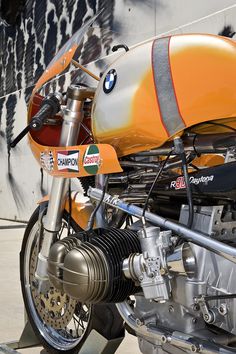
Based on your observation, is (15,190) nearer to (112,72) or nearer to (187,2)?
(187,2)

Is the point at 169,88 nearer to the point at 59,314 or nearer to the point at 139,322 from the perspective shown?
the point at 139,322

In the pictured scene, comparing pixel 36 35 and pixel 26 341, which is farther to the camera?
pixel 36 35

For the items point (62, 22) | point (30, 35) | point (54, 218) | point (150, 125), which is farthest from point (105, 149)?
point (30, 35)

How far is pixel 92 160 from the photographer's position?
218 centimetres

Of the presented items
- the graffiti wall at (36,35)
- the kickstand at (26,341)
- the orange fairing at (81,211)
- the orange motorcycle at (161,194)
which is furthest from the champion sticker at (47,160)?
the graffiti wall at (36,35)

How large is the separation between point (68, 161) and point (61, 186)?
274 millimetres

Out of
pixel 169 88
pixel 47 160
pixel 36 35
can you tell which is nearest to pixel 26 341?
pixel 47 160

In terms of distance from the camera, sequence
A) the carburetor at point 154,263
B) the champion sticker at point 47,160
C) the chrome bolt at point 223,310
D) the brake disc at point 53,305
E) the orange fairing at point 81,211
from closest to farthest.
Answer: the chrome bolt at point 223,310
the carburetor at point 154,263
the champion sticker at point 47,160
the orange fairing at point 81,211
the brake disc at point 53,305

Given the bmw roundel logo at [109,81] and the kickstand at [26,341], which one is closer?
the bmw roundel logo at [109,81]

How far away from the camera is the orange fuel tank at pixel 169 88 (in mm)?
1814

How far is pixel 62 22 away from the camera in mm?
9680

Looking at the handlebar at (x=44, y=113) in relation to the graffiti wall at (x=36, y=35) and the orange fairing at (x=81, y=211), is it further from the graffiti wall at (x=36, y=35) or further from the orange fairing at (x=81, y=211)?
the graffiti wall at (x=36, y=35)

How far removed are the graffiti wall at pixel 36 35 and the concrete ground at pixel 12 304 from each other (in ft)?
7.04

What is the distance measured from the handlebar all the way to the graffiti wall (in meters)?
3.81
